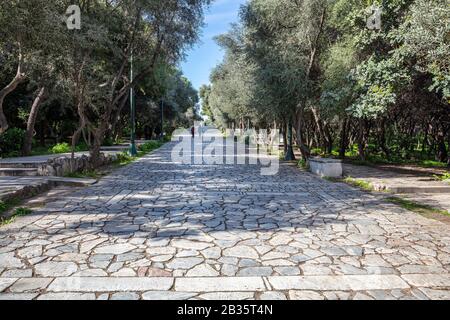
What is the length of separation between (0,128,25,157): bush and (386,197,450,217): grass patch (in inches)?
732

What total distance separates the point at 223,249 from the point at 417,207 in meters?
5.33

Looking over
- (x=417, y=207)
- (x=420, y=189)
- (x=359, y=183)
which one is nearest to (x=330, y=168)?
(x=359, y=183)

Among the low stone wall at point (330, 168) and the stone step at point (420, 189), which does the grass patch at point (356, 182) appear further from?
the stone step at point (420, 189)

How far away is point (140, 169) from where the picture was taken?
1504 cm

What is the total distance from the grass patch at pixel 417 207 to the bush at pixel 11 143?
18.6 meters

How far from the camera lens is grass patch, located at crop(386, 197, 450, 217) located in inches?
295

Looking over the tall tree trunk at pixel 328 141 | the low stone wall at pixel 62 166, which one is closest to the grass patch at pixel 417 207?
the low stone wall at pixel 62 166

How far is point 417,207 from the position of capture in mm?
8070

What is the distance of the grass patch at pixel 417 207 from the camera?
750 cm

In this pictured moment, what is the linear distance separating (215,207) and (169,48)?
942cm

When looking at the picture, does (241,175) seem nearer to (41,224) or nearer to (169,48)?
(169,48)

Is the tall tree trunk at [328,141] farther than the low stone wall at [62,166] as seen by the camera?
Yes

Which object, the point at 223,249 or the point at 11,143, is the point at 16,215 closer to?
the point at 223,249
